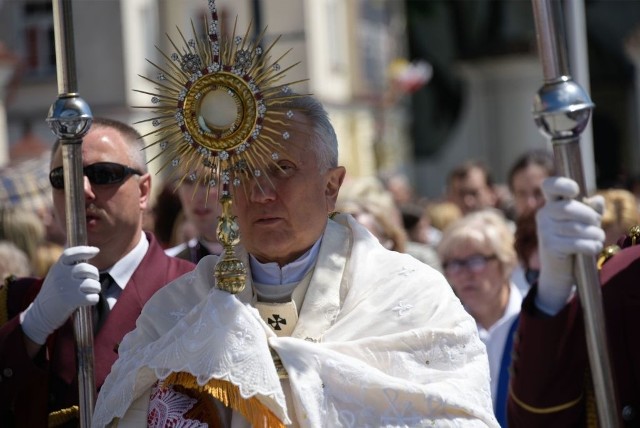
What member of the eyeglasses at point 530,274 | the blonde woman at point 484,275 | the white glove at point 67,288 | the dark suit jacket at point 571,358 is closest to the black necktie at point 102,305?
the white glove at point 67,288

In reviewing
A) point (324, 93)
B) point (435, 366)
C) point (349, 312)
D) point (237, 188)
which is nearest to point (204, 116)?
point (237, 188)

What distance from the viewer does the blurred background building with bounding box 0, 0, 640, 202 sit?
2098 centimetres

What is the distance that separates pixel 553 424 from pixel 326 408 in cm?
60

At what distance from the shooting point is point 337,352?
323cm

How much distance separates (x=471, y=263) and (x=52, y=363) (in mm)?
2137

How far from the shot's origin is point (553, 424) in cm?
338

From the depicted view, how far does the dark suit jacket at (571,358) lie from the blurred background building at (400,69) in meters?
17.5

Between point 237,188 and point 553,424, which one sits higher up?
point 237,188

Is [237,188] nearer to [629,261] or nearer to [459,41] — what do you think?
[629,261]

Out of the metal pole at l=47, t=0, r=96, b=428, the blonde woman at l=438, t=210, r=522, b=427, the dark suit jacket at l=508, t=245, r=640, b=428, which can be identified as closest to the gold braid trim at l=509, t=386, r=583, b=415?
the dark suit jacket at l=508, t=245, r=640, b=428

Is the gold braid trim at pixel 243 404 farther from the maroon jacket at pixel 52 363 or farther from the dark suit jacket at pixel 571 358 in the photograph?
the maroon jacket at pixel 52 363

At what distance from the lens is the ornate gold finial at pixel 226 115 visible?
3.21 m

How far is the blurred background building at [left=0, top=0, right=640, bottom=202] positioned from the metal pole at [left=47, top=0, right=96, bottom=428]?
55.1 ft

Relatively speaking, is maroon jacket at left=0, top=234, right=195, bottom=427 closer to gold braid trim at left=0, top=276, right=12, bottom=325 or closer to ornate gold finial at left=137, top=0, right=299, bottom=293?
gold braid trim at left=0, top=276, right=12, bottom=325
